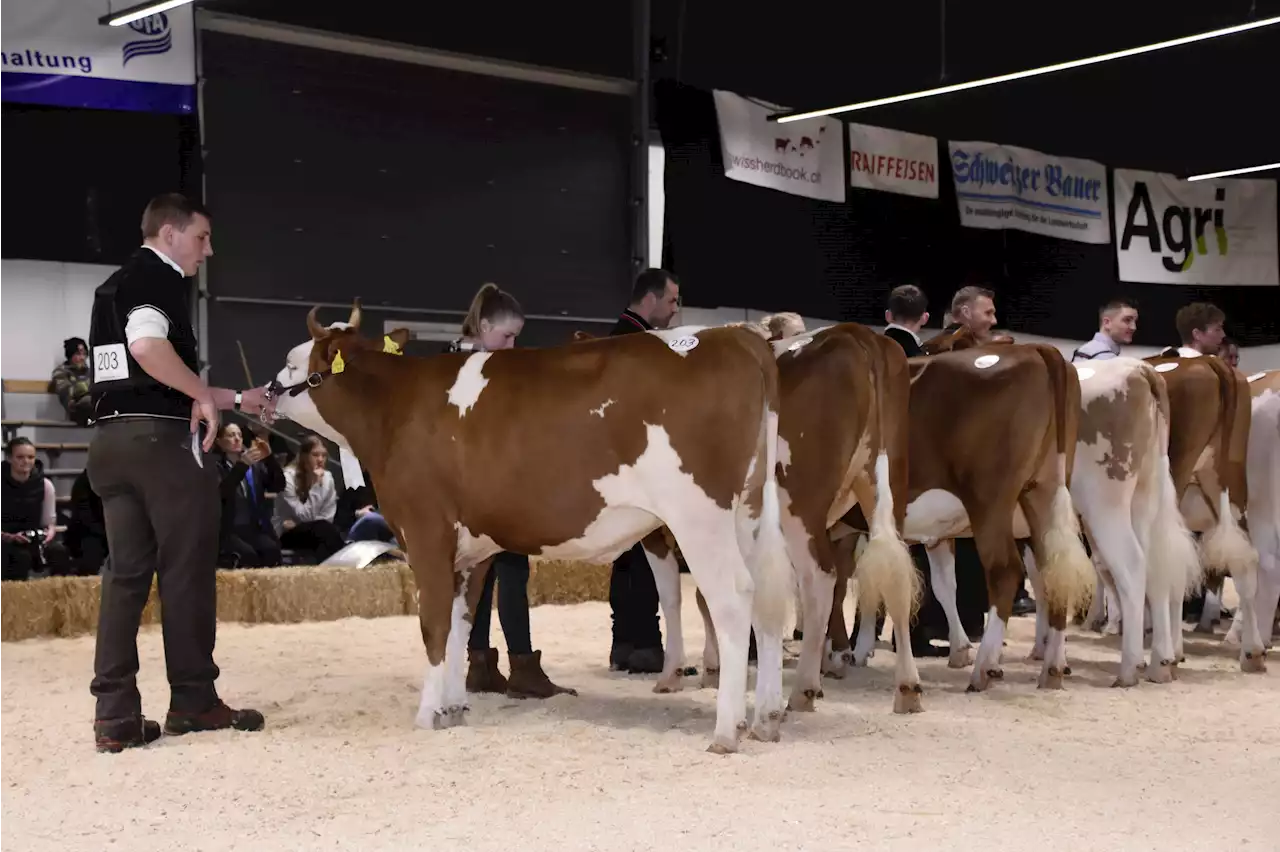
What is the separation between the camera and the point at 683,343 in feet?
15.0

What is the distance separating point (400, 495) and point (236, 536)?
471cm

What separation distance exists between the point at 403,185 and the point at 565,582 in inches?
174

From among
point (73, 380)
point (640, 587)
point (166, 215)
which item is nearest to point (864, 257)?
point (73, 380)

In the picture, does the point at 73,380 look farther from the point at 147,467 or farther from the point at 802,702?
the point at 802,702

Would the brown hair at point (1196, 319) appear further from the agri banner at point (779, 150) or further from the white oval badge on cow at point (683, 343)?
the agri banner at point (779, 150)

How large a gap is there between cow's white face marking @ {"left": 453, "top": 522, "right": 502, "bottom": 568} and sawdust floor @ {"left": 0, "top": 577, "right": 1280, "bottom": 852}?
1.97 feet

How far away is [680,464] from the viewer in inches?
175

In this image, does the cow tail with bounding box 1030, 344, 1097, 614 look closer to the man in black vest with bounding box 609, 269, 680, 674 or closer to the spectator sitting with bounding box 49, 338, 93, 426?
the man in black vest with bounding box 609, 269, 680, 674

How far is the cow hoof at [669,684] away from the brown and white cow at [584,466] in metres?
0.96

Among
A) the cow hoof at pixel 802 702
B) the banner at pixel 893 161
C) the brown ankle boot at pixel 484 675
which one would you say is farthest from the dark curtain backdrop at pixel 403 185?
the cow hoof at pixel 802 702

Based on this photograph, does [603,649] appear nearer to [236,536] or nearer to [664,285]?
[664,285]

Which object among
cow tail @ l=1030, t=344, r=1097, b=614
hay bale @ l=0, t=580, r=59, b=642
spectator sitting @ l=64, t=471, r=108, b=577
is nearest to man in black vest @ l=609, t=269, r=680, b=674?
cow tail @ l=1030, t=344, r=1097, b=614

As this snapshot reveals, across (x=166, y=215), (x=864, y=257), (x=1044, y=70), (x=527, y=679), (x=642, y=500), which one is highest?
(x=1044, y=70)

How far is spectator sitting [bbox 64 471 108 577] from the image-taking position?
8.77 metres
